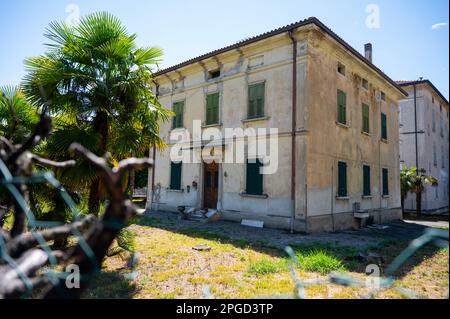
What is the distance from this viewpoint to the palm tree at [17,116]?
5746mm

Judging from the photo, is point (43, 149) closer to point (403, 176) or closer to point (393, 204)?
point (393, 204)

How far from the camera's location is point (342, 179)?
1151 centimetres

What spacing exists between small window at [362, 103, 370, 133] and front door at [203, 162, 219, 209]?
7.14 metres

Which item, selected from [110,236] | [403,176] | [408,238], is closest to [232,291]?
[110,236]

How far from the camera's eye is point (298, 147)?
32.9 feet

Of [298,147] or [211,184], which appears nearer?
[298,147]

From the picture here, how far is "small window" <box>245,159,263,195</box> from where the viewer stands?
10.9 metres

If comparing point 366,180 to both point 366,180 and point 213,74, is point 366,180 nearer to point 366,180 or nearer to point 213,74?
point 366,180

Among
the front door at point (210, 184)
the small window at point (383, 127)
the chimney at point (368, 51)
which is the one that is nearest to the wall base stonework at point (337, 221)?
the small window at point (383, 127)

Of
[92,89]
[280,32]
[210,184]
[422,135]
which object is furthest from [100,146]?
[422,135]

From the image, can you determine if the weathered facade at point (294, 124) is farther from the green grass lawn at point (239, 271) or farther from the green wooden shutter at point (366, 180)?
the green grass lawn at point (239, 271)

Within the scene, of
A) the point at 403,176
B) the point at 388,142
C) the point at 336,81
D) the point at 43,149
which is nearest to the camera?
the point at 43,149

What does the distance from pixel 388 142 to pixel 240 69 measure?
916 centimetres

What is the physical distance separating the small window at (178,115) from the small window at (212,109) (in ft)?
5.74
